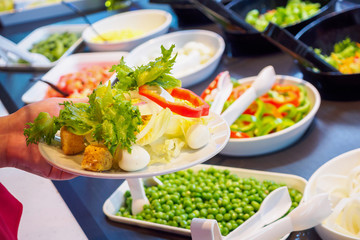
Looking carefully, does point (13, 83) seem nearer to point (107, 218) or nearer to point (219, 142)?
point (107, 218)

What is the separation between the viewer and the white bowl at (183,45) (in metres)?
2.49

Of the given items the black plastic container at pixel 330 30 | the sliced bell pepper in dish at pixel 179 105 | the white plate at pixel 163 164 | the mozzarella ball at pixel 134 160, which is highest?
the sliced bell pepper in dish at pixel 179 105

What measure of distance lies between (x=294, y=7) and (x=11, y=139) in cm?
197

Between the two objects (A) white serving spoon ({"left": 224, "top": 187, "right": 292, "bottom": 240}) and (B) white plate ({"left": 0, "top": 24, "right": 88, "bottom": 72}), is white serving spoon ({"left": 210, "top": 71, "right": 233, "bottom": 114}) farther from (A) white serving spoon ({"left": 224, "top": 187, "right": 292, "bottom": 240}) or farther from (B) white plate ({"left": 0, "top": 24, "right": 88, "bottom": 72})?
(B) white plate ({"left": 0, "top": 24, "right": 88, "bottom": 72})

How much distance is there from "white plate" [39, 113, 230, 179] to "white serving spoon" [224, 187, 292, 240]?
296 millimetres

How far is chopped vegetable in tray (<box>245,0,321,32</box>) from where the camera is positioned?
270 cm

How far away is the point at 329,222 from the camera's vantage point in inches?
53.2

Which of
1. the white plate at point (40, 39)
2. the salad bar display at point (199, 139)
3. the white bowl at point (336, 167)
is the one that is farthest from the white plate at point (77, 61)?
the white bowl at point (336, 167)

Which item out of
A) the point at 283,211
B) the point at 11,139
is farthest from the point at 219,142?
the point at 11,139

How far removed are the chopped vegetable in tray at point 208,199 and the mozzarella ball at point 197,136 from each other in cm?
42

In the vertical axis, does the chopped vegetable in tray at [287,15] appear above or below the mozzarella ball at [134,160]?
below

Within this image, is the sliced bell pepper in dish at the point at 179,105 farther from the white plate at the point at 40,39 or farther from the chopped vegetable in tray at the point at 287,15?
the white plate at the point at 40,39

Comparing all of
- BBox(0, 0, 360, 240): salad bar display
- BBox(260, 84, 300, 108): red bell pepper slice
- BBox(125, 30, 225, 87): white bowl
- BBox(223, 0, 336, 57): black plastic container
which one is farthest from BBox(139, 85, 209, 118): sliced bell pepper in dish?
BBox(223, 0, 336, 57): black plastic container

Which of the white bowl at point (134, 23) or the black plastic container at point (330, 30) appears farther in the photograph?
the white bowl at point (134, 23)
